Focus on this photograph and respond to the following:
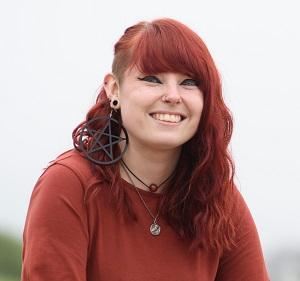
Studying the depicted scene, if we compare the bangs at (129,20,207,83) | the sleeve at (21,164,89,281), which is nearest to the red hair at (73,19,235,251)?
the bangs at (129,20,207,83)

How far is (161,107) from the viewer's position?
1776 mm

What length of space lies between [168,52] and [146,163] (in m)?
0.27

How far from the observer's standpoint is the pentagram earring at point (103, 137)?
6.09 feet

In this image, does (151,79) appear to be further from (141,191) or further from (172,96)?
(141,191)

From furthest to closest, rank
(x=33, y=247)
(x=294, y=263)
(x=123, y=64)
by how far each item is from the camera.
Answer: (x=294, y=263), (x=123, y=64), (x=33, y=247)

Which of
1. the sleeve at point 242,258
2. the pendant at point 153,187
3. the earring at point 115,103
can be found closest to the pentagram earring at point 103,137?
the earring at point 115,103

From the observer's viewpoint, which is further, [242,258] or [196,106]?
[242,258]

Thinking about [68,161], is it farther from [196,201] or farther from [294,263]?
[294,263]

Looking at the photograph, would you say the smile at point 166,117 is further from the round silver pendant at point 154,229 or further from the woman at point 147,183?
the round silver pendant at point 154,229

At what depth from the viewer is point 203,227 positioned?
74.6 inches

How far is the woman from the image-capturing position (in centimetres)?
176

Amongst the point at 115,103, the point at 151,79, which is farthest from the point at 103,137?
the point at 151,79

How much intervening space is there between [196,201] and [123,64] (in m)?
0.36

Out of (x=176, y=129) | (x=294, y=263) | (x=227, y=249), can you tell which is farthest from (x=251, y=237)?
(x=294, y=263)
